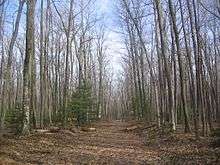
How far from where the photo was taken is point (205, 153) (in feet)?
34.8

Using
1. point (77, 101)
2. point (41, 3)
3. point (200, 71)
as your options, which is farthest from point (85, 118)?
point (200, 71)

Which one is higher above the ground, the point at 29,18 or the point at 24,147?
the point at 29,18

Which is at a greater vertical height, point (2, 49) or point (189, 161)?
point (2, 49)

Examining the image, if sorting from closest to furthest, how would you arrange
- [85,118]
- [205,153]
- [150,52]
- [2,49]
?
[205,153]
[85,118]
[2,49]
[150,52]

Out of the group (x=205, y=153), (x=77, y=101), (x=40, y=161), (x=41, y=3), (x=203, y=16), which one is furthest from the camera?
(x=77, y=101)

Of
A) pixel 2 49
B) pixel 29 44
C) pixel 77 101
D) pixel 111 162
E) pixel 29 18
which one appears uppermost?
pixel 2 49

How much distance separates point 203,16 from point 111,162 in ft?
58.2

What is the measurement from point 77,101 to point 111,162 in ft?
56.0

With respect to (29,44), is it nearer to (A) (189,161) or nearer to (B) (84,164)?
(B) (84,164)

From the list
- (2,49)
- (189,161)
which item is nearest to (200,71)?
(189,161)

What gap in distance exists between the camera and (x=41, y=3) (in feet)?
72.2

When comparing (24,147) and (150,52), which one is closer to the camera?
(24,147)

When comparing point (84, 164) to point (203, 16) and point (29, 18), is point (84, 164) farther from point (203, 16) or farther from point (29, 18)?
point (203, 16)

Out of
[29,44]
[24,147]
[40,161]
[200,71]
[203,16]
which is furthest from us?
[203,16]
